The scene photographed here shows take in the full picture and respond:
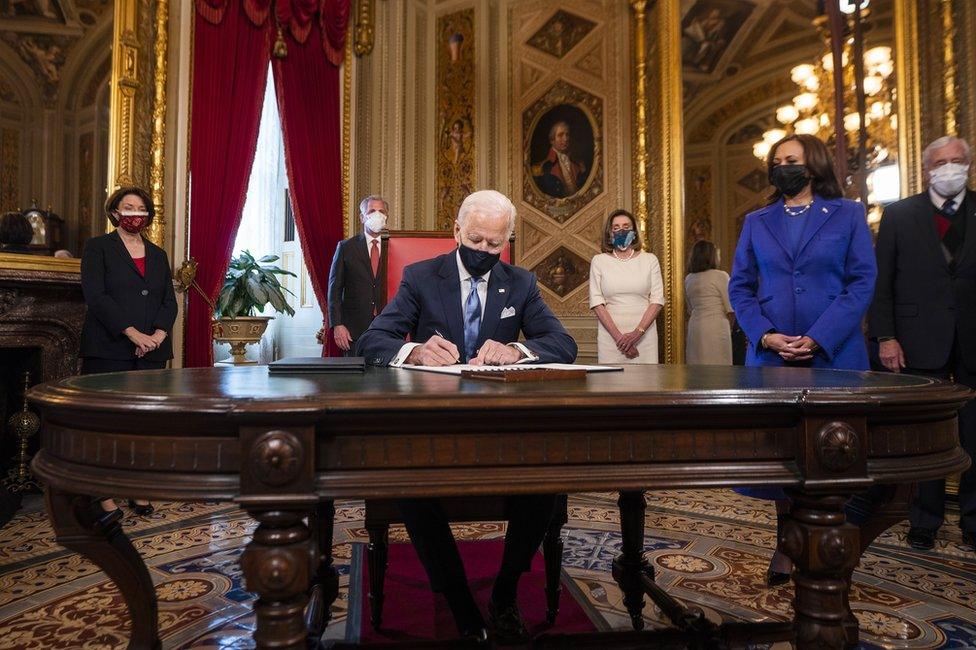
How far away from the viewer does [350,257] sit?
4.87 metres

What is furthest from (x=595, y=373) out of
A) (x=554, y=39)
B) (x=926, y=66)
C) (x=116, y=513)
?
(x=554, y=39)

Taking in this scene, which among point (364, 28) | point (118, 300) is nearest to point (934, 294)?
point (118, 300)

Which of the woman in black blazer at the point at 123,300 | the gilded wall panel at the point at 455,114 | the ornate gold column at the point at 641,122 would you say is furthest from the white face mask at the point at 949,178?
the gilded wall panel at the point at 455,114

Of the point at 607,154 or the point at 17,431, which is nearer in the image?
the point at 17,431

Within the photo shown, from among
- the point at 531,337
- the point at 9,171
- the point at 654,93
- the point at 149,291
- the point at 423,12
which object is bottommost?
the point at 531,337

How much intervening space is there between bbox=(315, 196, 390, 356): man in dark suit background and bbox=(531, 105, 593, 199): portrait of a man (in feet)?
7.74

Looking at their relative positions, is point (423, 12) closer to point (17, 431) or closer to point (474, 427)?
point (17, 431)

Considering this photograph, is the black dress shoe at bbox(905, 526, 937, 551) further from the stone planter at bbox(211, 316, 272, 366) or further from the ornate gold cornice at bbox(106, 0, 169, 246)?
the ornate gold cornice at bbox(106, 0, 169, 246)

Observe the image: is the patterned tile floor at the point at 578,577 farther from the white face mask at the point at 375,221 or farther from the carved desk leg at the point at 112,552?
the white face mask at the point at 375,221

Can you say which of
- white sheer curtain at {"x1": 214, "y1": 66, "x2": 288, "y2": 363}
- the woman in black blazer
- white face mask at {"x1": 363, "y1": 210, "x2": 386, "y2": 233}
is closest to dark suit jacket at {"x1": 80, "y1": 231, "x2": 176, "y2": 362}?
the woman in black blazer

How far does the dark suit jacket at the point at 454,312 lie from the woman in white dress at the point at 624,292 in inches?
97.3

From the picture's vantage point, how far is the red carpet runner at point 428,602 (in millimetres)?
2191

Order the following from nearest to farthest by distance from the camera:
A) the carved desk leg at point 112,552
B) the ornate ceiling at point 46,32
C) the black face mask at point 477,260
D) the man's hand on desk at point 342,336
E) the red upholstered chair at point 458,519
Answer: the carved desk leg at point 112,552, the red upholstered chair at point 458,519, the black face mask at point 477,260, the ornate ceiling at point 46,32, the man's hand on desk at point 342,336

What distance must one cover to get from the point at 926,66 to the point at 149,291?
18.0 feet
